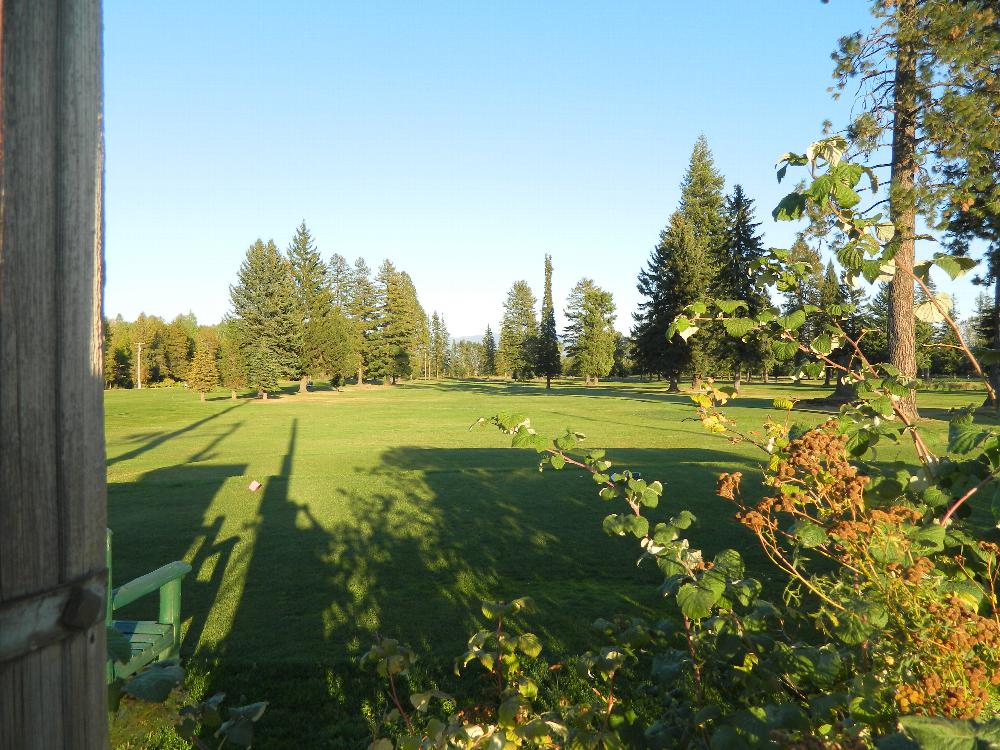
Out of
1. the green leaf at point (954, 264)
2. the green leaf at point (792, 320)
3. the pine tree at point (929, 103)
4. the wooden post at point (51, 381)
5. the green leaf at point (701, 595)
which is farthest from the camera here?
the pine tree at point (929, 103)

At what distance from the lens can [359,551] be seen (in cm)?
640

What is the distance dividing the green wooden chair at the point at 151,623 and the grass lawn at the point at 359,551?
336 millimetres

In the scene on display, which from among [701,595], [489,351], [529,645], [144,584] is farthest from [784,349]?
[489,351]

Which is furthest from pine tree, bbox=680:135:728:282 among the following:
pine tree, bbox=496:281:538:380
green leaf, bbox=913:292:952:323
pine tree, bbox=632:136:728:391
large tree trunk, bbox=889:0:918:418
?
green leaf, bbox=913:292:952:323

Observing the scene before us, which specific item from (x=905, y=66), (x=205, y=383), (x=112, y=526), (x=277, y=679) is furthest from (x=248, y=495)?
(x=205, y=383)

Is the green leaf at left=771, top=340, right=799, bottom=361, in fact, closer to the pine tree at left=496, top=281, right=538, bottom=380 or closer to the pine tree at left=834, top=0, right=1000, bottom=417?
the pine tree at left=834, top=0, right=1000, bottom=417

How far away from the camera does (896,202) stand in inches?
478

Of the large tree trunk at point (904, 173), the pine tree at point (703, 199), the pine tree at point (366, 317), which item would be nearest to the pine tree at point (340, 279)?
the pine tree at point (366, 317)

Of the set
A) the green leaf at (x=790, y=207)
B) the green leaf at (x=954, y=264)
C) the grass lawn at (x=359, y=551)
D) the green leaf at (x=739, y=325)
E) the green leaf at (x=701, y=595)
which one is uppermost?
the green leaf at (x=790, y=207)

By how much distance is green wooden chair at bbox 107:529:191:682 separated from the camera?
310cm

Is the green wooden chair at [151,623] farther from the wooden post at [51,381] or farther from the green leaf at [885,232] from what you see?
the green leaf at [885,232]

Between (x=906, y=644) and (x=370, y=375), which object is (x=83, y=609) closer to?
(x=906, y=644)

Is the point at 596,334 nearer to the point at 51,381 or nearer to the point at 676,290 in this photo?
the point at 676,290

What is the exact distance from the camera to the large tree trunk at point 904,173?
1280 cm
